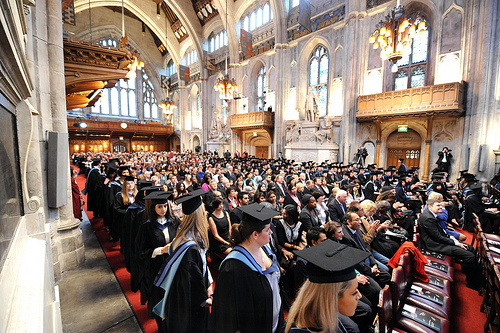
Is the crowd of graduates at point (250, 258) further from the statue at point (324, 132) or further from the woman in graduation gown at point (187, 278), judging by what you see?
the statue at point (324, 132)

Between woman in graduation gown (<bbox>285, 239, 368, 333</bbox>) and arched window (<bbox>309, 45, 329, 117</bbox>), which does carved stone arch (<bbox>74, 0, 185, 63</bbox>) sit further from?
woman in graduation gown (<bbox>285, 239, 368, 333</bbox>)

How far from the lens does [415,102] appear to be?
37.4ft

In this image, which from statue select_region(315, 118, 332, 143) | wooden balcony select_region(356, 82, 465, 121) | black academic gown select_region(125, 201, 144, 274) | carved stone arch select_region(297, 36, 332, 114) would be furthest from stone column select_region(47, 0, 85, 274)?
carved stone arch select_region(297, 36, 332, 114)

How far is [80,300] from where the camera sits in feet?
10.2

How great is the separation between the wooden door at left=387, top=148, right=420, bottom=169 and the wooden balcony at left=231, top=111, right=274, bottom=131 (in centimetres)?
920

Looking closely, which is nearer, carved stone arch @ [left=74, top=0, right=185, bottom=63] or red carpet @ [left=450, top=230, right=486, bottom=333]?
red carpet @ [left=450, top=230, right=486, bottom=333]

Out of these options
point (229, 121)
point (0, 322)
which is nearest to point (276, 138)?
point (229, 121)

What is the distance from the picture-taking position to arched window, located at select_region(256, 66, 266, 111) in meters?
20.5

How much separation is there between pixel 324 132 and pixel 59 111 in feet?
47.8

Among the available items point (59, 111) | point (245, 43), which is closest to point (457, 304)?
point (59, 111)

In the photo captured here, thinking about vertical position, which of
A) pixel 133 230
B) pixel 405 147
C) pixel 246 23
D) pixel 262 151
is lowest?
pixel 133 230

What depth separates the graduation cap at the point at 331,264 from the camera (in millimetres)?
1242

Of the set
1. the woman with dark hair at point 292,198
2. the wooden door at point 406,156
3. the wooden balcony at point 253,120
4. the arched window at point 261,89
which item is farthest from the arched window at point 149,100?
the woman with dark hair at point 292,198

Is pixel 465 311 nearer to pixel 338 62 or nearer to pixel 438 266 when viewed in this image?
pixel 438 266
